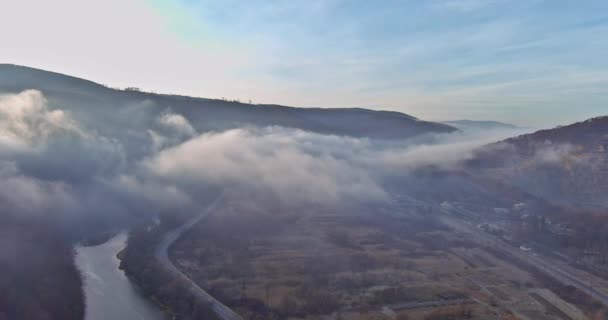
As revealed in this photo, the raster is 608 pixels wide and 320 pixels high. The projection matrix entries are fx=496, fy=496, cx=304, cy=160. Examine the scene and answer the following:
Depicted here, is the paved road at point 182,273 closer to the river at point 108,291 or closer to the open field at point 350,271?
the open field at point 350,271

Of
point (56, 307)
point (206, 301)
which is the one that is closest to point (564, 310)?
point (206, 301)

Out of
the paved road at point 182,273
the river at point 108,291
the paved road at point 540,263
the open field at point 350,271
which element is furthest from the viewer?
the paved road at point 540,263

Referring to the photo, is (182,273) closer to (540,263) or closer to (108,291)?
(108,291)

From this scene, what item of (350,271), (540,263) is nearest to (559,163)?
(540,263)

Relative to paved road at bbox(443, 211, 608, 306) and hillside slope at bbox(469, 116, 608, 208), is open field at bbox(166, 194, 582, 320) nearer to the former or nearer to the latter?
paved road at bbox(443, 211, 608, 306)

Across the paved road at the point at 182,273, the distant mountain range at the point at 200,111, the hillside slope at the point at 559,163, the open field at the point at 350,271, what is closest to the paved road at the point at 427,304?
the open field at the point at 350,271

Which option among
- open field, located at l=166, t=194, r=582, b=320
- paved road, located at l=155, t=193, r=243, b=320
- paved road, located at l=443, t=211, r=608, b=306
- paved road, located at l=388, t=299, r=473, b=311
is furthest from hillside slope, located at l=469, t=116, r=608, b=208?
paved road, located at l=155, t=193, r=243, b=320
